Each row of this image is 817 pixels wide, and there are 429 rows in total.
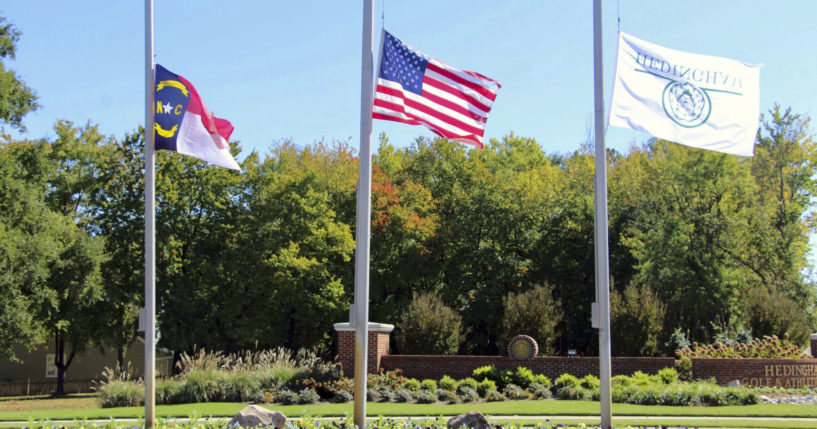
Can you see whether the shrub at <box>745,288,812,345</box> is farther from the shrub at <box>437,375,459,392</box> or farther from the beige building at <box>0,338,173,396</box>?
the beige building at <box>0,338,173,396</box>

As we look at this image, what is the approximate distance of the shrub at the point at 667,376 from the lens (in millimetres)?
23875

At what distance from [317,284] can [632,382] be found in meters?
18.5

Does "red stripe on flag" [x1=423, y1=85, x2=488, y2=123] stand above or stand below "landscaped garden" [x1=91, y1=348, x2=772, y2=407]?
above

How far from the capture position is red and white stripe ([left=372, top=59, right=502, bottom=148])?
39.6 ft

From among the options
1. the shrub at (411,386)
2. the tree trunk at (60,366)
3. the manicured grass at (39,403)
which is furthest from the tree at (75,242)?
the shrub at (411,386)

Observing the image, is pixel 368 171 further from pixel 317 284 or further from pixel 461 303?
pixel 461 303

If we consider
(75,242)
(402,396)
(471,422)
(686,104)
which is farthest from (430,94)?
(75,242)

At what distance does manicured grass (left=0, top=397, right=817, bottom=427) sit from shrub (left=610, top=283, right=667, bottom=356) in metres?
8.25

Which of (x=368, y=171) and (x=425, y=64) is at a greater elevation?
(x=425, y=64)

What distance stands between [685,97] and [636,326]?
1688cm

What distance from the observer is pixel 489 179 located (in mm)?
43781

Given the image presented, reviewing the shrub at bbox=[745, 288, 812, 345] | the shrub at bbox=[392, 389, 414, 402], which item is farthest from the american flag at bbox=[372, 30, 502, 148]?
the shrub at bbox=[745, 288, 812, 345]

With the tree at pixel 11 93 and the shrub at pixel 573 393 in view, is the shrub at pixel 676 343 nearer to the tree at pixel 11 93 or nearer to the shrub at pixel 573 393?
the shrub at pixel 573 393

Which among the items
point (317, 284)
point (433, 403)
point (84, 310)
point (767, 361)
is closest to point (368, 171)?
point (433, 403)
